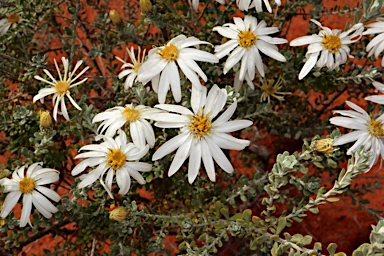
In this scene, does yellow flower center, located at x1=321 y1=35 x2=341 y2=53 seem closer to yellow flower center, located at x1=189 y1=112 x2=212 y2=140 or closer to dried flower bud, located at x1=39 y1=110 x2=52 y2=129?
yellow flower center, located at x1=189 y1=112 x2=212 y2=140

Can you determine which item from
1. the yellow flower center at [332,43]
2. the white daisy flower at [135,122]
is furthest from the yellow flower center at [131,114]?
the yellow flower center at [332,43]

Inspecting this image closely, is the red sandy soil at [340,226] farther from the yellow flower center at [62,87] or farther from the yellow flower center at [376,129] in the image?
the yellow flower center at [62,87]

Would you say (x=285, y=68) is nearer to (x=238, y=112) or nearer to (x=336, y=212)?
(x=238, y=112)

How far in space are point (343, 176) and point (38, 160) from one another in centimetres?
86

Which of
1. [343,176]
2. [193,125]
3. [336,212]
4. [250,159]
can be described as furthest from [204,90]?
[336,212]

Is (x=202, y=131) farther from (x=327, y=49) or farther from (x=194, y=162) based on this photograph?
(x=327, y=49)

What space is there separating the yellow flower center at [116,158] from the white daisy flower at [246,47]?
1.16ft

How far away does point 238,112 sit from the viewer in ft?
4.93

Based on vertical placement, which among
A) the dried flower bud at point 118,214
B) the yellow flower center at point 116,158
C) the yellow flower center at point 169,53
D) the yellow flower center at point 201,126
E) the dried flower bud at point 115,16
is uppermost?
the dried flower bud at point 115,16

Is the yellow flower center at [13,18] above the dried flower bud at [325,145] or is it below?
above

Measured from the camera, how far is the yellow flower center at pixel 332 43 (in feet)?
4.20

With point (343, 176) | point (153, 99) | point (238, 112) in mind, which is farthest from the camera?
point (238, 112)

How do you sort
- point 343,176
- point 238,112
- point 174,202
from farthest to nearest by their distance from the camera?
point 174,202 → point 238,112 → point 343,176

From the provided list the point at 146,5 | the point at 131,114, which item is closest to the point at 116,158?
the point at 131,114
